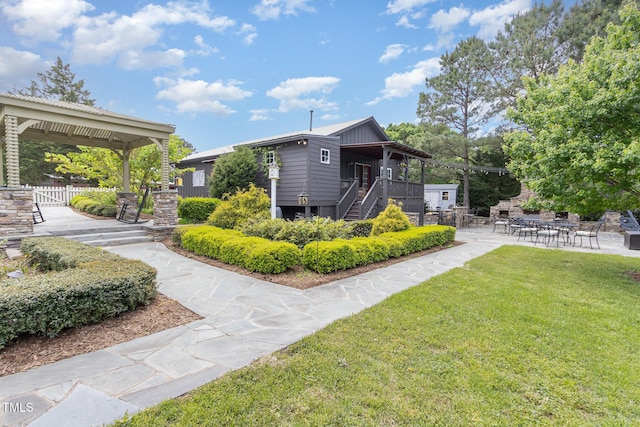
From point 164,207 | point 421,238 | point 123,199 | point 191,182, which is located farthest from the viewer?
point 191,182

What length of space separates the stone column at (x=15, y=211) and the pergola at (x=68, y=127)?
0.17 metres

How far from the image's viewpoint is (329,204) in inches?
510

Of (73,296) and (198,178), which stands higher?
(198,178)

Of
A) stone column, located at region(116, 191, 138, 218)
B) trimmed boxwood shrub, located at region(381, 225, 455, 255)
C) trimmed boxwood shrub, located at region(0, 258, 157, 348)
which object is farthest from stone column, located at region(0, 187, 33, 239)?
trimmed boxwood shrub, located at region(381, 225, 455, 255)

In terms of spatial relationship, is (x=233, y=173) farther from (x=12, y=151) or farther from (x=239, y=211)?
(x=12, y=151)

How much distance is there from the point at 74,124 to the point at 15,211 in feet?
8.94

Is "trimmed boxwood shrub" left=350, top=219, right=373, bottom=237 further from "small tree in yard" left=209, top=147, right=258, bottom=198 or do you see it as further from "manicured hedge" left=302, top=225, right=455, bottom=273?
"small tree in yard" left=209, top=147, right=258, bottom=198

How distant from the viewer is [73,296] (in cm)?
306

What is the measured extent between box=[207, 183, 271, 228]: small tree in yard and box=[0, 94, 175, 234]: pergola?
260 centimetres

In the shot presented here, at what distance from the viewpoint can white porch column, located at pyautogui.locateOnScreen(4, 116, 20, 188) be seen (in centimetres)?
709

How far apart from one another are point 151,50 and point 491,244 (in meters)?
15.9

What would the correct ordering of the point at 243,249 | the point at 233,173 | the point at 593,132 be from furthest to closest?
the point at 233,173 < the point at 243,249 < the point at 593,132

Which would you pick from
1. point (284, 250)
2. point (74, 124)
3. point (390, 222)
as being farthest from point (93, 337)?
point (74, 124)

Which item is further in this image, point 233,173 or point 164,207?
point 233,173
